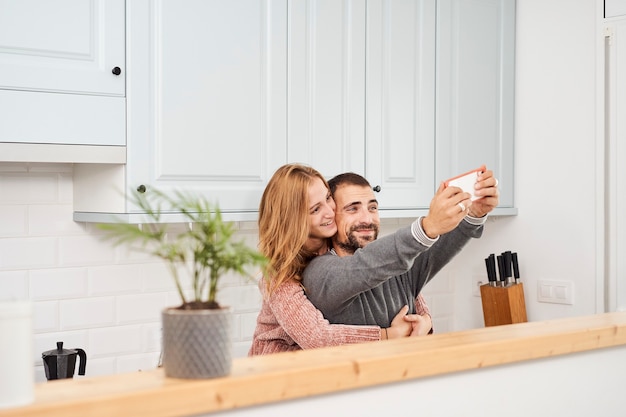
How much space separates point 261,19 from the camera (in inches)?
110

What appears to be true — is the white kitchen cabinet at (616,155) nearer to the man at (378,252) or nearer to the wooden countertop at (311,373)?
the man at (378,252)

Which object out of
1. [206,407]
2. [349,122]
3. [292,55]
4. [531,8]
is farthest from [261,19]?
[206,407]

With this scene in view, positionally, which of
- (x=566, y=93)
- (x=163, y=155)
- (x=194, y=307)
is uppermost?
(x=566, y=93)

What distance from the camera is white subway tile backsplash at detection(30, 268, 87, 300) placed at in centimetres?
274

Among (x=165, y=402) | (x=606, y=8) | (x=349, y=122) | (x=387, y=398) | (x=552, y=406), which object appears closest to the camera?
(x=165, y=402)

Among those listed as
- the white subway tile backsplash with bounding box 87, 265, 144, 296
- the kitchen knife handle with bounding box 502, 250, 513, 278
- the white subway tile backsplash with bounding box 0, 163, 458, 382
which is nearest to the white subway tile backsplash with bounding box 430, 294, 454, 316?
the kitchen knife handle with bounding box 502, 250, 513, 278

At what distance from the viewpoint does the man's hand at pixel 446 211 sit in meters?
2.00

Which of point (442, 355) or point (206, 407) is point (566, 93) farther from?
point (206, 407)

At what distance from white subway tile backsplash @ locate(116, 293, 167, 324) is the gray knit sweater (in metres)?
0.87

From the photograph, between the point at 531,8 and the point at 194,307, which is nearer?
the point at 194,307

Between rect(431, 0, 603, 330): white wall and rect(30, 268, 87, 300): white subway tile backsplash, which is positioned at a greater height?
rect(431, 0, 603, 330): white wall

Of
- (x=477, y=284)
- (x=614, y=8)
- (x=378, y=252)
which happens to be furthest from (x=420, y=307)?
(x=614, y=8)

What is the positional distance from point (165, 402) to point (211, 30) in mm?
1677

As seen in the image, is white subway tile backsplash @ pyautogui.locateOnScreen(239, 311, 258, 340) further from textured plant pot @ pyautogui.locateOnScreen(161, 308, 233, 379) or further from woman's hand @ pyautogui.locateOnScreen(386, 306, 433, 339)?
textured plant pot @ pyautogui.locateOnScreen(161, 308, 233, 379)
